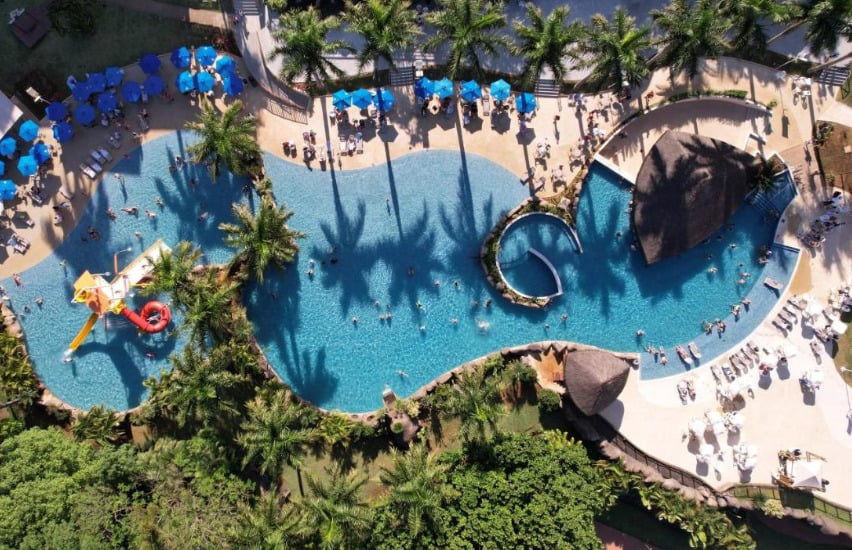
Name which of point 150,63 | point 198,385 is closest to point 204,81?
point 150,63

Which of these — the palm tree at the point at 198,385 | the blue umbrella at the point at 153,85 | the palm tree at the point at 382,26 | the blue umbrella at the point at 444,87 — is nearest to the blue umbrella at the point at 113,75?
the blue umbrella at the point at 153,85

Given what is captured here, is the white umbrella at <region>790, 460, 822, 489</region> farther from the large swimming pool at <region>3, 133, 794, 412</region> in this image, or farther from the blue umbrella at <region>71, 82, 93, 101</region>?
the blue umbrella at <region>71, 82, 93, 101</region>

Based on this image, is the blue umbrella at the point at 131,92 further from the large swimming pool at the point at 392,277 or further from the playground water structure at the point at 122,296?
the playground water structure at the point at 122,296

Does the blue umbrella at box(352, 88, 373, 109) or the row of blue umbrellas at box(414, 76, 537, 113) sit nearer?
the blue umbrella at box(352, 88, 373, 109)

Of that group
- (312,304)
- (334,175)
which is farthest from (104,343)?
(334,175)

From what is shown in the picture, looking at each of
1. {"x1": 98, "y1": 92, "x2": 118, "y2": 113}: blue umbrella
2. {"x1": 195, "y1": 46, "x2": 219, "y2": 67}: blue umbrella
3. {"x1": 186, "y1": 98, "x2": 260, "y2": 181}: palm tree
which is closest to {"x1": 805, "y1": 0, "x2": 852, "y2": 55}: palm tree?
{"x1": 186, "y1": 98, "x2": 260, "y2": 181}: palm tree

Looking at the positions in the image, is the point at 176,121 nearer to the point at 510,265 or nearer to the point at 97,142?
the point at 97,142
